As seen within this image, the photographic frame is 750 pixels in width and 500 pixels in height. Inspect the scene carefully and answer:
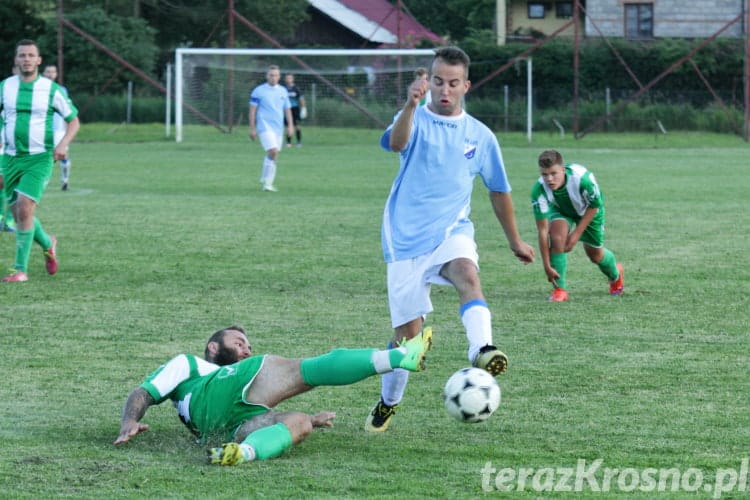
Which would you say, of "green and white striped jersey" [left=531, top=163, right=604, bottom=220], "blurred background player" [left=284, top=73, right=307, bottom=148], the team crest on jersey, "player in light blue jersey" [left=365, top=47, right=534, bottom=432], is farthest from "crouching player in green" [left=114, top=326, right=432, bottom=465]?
"blurred background player" [left=284, top=73, right=307, bottom=148]

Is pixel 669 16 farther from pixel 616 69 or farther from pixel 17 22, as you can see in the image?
pixel 17 22

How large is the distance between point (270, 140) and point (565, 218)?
36.9ft

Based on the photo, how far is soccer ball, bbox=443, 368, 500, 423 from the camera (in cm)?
503

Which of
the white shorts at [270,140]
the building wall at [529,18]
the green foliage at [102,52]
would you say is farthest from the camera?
the building wall at [529,18]

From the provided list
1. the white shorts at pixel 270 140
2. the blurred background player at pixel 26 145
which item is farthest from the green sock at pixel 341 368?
the white shorts at pixel 270 140

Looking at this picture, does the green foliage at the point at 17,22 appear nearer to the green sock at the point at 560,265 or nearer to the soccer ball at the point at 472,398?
the green sock at the point at 560,265

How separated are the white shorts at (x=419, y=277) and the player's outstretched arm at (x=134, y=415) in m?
1.17

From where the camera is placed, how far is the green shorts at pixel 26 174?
10.6 m

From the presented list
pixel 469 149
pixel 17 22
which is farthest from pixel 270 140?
pixel 17 22

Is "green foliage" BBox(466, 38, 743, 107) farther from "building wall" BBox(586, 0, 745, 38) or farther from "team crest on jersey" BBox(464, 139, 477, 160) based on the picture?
"team crest on jersey" BBox(464, 139, 477, 160)

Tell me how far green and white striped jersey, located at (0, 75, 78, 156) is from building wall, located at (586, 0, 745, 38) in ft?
125

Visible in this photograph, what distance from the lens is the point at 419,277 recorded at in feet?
18.3

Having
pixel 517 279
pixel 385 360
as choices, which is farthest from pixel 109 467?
pixel 517 279

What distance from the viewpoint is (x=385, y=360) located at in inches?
203
